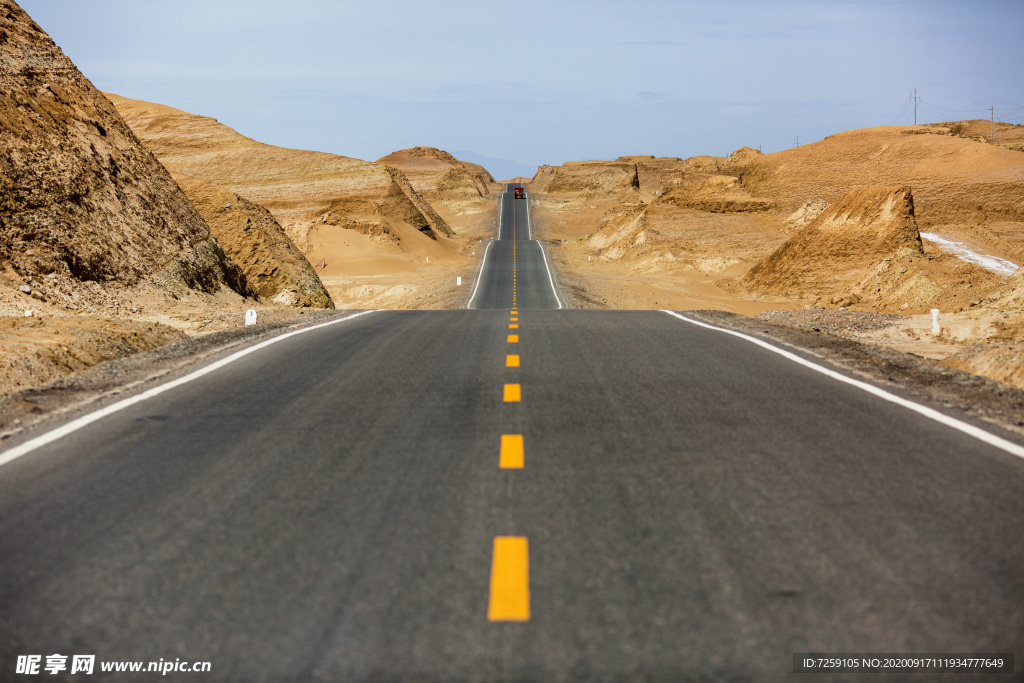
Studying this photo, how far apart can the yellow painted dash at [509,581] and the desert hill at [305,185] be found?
216 ft

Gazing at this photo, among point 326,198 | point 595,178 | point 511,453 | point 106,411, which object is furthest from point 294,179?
point 511,453

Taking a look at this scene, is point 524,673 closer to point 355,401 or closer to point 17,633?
point 17,633

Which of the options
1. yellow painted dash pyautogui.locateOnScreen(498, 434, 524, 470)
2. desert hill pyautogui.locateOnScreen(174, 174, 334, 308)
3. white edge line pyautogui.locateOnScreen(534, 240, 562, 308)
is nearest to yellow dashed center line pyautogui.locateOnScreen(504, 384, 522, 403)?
yellow painted dash pyautogui.locateOnScreen(498, 434, 524, 470)

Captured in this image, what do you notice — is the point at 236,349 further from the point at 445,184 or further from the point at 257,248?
the point at 445,184

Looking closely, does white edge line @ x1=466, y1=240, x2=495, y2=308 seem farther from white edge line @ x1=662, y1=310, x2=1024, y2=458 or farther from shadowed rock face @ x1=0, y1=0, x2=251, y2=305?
white edge line @ x1=662, y1=310, x2=1024, y2=458

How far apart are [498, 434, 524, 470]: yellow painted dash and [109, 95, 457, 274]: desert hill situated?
63675 mm

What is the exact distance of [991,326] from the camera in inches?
671

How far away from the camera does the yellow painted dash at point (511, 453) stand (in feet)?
18.0

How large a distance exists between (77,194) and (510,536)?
21.1m

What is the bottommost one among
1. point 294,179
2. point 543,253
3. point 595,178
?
point 543,253

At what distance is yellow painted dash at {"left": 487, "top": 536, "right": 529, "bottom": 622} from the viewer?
3.36m

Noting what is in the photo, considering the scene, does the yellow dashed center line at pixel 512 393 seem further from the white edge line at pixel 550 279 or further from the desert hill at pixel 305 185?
the desert hill at pixel 305 185

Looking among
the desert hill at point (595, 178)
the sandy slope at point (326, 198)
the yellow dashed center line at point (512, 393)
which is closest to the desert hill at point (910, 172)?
the sandy slope at point (326, 198)

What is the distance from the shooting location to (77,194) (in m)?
21.2
